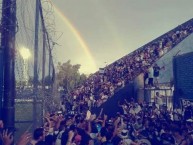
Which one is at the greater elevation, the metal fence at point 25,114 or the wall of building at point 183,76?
the wall of building at point 183,76

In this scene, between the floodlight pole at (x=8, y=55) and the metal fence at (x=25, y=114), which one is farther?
the metal fence at (x=25, y=114)

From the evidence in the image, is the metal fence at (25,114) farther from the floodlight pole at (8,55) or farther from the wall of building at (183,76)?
the wall of building at (183,76)

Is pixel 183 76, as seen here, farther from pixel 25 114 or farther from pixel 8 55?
pixel 8 55

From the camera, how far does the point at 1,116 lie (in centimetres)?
554

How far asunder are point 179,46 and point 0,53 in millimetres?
14836

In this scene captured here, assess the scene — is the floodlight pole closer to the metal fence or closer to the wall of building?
the metal fence

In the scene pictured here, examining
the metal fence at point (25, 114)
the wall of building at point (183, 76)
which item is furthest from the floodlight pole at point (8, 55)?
the wall of building at point (183, 76)

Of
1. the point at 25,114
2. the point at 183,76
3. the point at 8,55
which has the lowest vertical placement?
the point at 25,114

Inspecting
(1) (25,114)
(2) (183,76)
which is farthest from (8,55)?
(2) (183,76)

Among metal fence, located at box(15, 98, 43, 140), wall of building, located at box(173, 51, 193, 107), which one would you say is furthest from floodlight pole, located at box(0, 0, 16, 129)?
wall of building, located at box(173, 51, 193, 107)

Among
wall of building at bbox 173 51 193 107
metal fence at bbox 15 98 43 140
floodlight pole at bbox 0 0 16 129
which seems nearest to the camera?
floodlight pole at bbox 0 0 16 129

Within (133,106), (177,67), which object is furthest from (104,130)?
(177,67)

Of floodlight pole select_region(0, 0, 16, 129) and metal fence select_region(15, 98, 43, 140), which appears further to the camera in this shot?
metal fence select_region(15, 98, 43, 140)

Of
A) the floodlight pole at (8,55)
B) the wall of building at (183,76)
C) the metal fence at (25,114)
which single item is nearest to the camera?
the floodlight pole at (8,55)
